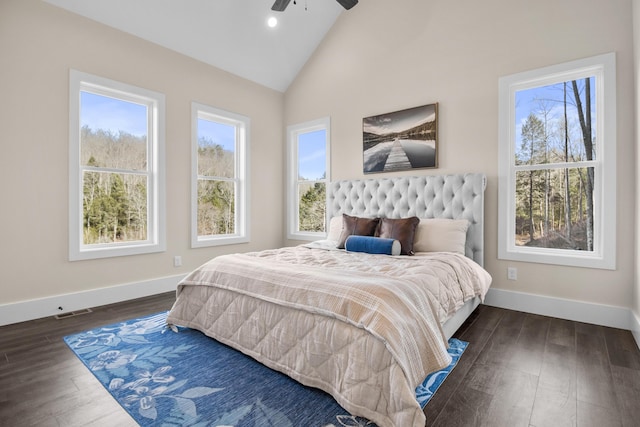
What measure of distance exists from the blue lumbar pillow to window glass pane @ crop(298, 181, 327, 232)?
1800 millimetres

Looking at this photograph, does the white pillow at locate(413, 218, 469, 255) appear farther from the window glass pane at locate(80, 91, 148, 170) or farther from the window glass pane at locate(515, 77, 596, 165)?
the window glass pane at locate(80, 91, 148, 170)

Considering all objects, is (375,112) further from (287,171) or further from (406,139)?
(287,171)

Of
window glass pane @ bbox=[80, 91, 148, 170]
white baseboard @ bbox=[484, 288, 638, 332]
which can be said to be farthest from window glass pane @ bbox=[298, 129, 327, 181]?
white baseboard @ bbox=[484, 288, 638, 332]

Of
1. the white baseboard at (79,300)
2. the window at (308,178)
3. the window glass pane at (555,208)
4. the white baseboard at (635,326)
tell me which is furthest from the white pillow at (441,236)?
the white baseboard at (79,300)

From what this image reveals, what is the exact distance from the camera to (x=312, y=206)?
5051 mm

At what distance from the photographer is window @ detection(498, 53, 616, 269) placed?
279 centimetres

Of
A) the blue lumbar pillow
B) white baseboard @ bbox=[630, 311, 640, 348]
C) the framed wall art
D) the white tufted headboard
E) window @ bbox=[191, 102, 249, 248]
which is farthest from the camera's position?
window @ bbox=[191, 102, 249, 248]

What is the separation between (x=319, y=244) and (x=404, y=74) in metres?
2.37

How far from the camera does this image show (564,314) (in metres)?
2.97

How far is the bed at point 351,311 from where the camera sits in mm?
1512

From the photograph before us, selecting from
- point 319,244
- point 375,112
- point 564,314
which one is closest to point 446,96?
point 375,112

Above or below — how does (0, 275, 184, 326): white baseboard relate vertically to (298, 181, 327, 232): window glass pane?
below

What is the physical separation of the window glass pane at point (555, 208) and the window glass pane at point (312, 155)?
2627 mm

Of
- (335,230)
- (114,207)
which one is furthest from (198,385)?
(114,207)
